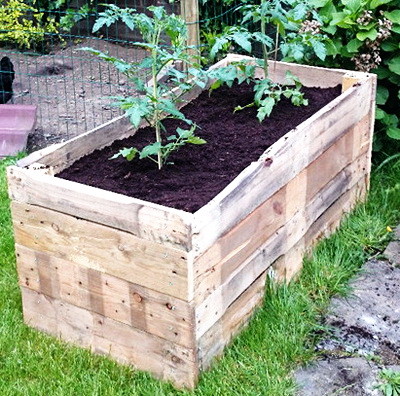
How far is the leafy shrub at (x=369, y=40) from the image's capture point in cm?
444

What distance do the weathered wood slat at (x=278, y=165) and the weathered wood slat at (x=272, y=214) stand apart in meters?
0.04

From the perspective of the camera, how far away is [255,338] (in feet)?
10.9

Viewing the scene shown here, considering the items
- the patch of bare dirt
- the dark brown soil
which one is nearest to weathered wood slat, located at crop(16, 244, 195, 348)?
the dark brown soil

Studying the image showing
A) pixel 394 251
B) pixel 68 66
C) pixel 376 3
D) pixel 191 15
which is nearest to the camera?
pixel 394 251

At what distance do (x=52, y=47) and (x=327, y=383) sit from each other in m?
6.16

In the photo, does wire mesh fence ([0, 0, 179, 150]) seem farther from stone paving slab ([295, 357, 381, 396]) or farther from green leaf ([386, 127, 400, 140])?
stone paving slab ([295, 357, 381, 396])

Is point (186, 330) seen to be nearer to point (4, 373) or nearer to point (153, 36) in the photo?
point (4, 373)

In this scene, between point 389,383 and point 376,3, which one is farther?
point 376,3

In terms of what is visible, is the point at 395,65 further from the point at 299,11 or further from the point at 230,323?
the point at 230,323

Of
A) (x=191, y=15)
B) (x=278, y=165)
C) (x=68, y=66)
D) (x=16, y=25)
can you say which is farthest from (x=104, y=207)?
(x=68, y=66)

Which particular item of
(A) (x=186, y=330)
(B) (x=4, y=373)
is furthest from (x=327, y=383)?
(B) (x=4, y=373)

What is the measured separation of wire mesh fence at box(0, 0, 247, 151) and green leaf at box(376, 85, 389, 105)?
1.27 m

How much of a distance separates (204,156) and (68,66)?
14.8 ft

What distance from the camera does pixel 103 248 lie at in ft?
10.2
